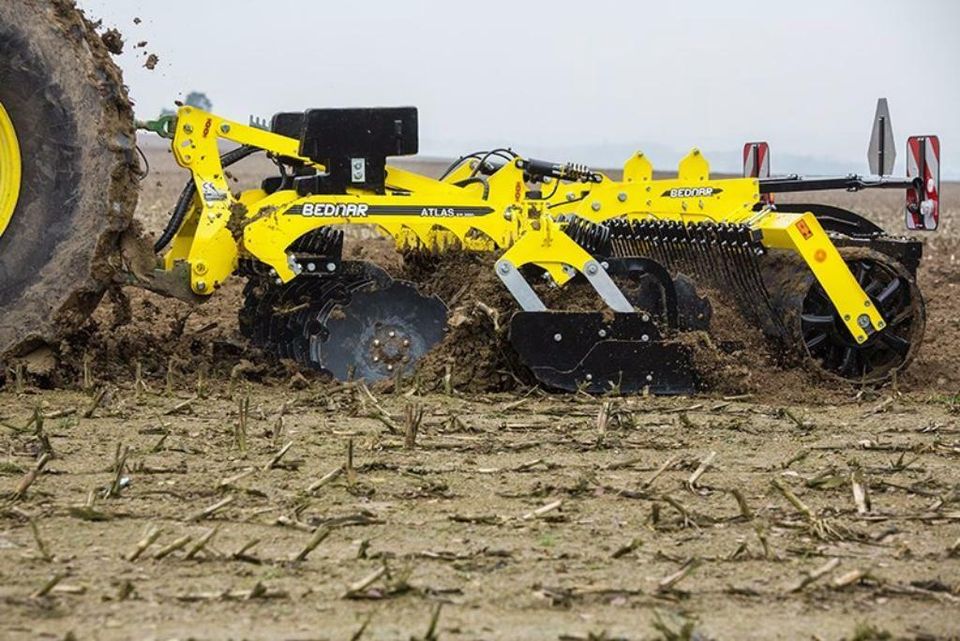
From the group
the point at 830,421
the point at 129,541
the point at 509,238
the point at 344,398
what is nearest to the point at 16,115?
the point at 344,398

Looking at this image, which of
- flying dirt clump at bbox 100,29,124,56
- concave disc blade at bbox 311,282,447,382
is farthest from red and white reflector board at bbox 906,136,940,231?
flying dirt clump at bbox 100,29,124,56

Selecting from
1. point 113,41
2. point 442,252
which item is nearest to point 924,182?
point 442,252

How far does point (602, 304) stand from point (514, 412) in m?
1.02

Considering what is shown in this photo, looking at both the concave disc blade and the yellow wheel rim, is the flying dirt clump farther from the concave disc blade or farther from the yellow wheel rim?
the concave disc blade

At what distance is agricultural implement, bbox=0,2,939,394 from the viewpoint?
746cm

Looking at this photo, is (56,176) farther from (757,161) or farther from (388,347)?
(757,161)

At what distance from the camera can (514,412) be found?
271 inches

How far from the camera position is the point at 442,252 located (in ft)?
25.8

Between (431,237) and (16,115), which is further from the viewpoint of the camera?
(431,237)

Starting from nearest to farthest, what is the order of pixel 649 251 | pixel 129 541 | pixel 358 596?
pixel 358 596 → pixel 129 541 → pixel 649 251

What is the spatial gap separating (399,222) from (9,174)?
185 centimetres

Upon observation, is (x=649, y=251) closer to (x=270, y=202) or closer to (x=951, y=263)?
(x=270, y=202)

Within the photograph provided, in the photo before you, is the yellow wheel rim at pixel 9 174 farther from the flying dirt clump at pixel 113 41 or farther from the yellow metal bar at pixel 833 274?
the yellow metal bar at pixel 833 274

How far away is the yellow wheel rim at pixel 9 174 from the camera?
6945 mm
